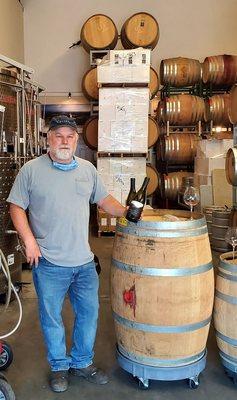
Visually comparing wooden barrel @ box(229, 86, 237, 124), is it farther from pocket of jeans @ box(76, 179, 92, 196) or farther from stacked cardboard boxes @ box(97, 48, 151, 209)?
pocket of jeans @ box(76, 179, 92, 196)

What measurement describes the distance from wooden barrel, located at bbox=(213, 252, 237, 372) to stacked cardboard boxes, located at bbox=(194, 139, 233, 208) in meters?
4.69

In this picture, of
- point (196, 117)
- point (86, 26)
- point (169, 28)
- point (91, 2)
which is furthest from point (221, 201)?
point (91, 2)

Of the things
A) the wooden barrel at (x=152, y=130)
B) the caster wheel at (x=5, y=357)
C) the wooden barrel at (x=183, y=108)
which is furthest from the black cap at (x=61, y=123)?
the wooden barrel at (x=183, y=108)

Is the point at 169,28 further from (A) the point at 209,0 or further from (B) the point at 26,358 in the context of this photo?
(B) the point at 26,358

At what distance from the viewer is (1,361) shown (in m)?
2.74

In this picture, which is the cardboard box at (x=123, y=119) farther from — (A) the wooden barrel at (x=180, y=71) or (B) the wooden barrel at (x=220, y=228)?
(A) the wooden barrel at (x=180, y=71)

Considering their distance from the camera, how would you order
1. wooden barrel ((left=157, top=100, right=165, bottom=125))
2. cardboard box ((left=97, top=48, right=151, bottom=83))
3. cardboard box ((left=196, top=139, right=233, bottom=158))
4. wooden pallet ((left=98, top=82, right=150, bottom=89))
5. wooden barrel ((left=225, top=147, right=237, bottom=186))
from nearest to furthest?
1. wooden barrel ((left=225, top=147, right=237, bottom=186))
2. cardboard box ((left=97, top=48, right=151, bottom=83))
3. wooden pallet ((left=98, top=82, right=150, bottom=89))
4. cardboard box ((left=196, top=139, right=233, bottom=158))
5. wooden barrel ((left=157, top=100, right=165, bottom=125))

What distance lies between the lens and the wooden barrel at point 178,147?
8.72 meters

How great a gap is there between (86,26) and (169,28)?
2752 mm

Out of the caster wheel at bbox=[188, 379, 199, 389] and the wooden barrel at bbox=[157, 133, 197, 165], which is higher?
the wooden barrel at bbox=[157, 133, 197, 165]

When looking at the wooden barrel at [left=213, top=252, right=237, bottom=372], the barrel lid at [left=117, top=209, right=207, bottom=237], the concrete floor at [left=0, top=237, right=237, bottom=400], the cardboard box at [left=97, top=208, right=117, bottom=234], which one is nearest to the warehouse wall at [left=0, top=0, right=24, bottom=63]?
the cardboard box at [left=97, top=208, right=117, bottom=234]

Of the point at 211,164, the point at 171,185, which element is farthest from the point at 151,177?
the point at 211,164

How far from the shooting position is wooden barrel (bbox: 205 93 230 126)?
8.54m

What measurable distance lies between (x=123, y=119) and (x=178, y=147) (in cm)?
227
